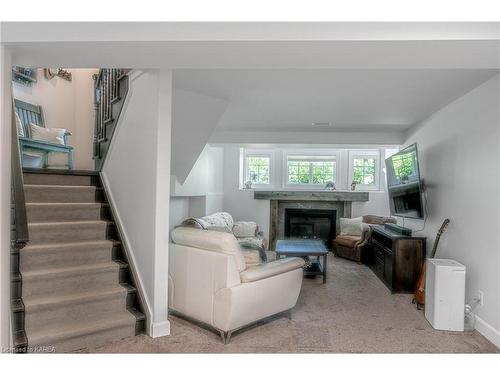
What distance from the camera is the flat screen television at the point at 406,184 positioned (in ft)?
12.7

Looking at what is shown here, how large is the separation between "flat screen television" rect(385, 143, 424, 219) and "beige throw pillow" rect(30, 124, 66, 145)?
14.2ft

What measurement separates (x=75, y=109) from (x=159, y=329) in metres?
3.93

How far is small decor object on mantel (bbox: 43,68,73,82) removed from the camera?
187 inches

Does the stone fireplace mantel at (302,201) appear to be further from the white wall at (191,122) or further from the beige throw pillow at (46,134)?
the beige throw pillow at (46,134)

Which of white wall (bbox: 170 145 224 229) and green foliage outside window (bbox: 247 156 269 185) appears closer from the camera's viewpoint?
white wall (bbox: 170 145 224 229)

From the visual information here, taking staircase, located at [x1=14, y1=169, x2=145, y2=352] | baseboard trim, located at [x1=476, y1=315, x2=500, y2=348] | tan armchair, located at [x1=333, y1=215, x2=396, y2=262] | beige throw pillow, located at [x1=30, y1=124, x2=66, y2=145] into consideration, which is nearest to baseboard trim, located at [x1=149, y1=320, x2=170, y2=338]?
staircase, located at [x1=14, y1=169, x2=145, y2=352]

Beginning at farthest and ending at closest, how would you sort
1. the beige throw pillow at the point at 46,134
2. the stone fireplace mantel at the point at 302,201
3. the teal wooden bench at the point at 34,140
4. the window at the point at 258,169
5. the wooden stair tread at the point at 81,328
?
the window at the point at 258,169
the stone fireplace mantel at the point at 302,201
the beige throw pillow at the point at 46,134
the teal wooden bench at the point at 34,140
the wooden stair tread at the point at 81,328

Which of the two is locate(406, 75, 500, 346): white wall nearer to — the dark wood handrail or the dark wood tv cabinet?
the dark wood tv cabinet

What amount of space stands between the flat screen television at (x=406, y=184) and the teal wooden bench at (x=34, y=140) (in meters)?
4.18

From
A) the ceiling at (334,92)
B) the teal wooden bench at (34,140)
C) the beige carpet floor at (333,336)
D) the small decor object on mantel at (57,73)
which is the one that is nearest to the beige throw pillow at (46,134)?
the teal wooden bench at (34,140)

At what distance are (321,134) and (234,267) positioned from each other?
3378 millimetres

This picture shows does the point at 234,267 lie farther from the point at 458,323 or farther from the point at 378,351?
the point at 458,323

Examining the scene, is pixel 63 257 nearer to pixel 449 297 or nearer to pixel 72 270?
pixel 72 270

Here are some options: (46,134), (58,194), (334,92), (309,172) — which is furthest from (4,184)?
(309,172)
